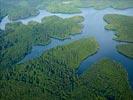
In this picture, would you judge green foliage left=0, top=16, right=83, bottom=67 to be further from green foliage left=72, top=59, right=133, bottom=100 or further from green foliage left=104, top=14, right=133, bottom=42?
green foliage left=72, top=59, right=133, bottom=100

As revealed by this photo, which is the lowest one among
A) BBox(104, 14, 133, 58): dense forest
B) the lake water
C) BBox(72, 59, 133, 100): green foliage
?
the lake water

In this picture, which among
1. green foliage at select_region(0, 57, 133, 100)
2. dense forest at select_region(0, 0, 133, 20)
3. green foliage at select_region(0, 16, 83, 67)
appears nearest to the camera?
green foliage at select_region(0, 57, 133, 100)

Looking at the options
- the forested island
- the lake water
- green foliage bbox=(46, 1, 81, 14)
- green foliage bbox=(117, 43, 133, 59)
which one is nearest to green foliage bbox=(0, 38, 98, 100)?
the forested island

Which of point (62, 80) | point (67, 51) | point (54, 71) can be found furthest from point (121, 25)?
point (62, 80)

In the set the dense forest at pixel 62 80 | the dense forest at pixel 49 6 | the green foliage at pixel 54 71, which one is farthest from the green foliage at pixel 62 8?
the dense forest at pixel 62 80

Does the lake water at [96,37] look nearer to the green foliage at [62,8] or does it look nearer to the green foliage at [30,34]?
the green foliage at [30,34]

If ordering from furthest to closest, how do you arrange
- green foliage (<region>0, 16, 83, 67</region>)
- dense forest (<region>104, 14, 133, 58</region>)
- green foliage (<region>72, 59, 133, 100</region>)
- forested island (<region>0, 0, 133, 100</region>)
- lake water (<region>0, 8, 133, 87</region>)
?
Answer: dense forest (<region>104, 14, 133, 58</region>) → green foliage (<region>0, 16, 83, 67</region>) → lake water (<region>0, 8, 133, 87</region>) → forested island (<region>0, 0, 133, 100</region>) → green foliage (<region>72, 59, 133, 100</region>)
